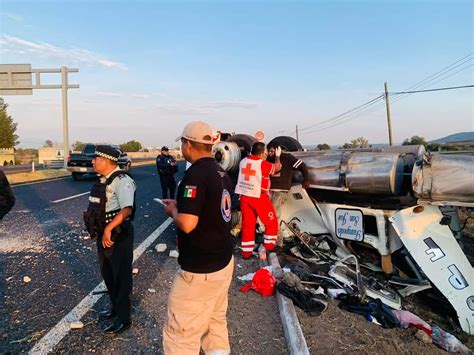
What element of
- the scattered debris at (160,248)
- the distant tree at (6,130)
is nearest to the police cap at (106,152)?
the scattered debris at (160,248)

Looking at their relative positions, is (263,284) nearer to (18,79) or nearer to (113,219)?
(113,219)

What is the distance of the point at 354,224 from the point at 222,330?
3.14 m

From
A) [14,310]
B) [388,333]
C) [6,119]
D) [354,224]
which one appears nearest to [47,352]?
[14,310]

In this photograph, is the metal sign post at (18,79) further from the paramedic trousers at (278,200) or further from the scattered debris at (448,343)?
the scattered debris at (448,343)

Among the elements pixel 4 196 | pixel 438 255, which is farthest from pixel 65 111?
pixel 438 255

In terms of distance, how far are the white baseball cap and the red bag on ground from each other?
242 cm

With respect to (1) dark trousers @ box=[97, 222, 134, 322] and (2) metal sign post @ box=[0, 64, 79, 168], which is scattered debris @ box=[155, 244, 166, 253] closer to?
(1) dark trousers @ box=[97, 222, 134, 322]

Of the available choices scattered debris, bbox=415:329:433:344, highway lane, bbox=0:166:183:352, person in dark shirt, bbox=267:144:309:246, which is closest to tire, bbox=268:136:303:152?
person in dark shirt, bbox=267:144:309:246

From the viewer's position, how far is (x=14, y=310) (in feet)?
12.5

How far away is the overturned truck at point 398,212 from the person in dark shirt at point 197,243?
2725mm

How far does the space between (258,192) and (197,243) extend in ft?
11.7

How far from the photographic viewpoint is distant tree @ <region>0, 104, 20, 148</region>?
41719 mm

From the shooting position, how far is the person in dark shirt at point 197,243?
2258mm

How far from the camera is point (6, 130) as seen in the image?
41.9 meters
